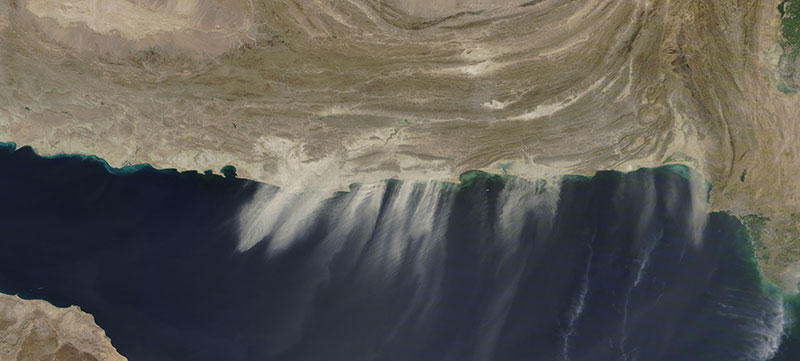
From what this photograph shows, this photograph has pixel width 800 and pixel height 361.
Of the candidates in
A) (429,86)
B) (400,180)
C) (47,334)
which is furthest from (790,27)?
(47,334)

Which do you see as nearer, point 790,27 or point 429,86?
point 790,27

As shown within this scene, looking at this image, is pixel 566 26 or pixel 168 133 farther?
pixel 168 133

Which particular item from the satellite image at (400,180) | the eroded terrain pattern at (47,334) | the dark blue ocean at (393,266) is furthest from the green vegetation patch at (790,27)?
the eroded terrain pattern at (47,334)

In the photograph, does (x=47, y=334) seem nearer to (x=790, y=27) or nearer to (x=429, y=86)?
(x=429, y=86)

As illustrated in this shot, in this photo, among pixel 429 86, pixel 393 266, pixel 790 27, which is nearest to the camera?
pixel 790 27

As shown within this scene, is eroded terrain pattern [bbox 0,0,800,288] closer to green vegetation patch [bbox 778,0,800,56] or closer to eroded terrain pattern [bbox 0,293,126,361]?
green vegetation patch [bbox 778,0,800,56]

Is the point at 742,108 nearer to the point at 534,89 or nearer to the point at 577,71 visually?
the point at 577,71

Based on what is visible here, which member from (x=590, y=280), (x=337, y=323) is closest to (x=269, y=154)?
(x=337, y=323)

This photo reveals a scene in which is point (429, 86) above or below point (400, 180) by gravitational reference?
above
